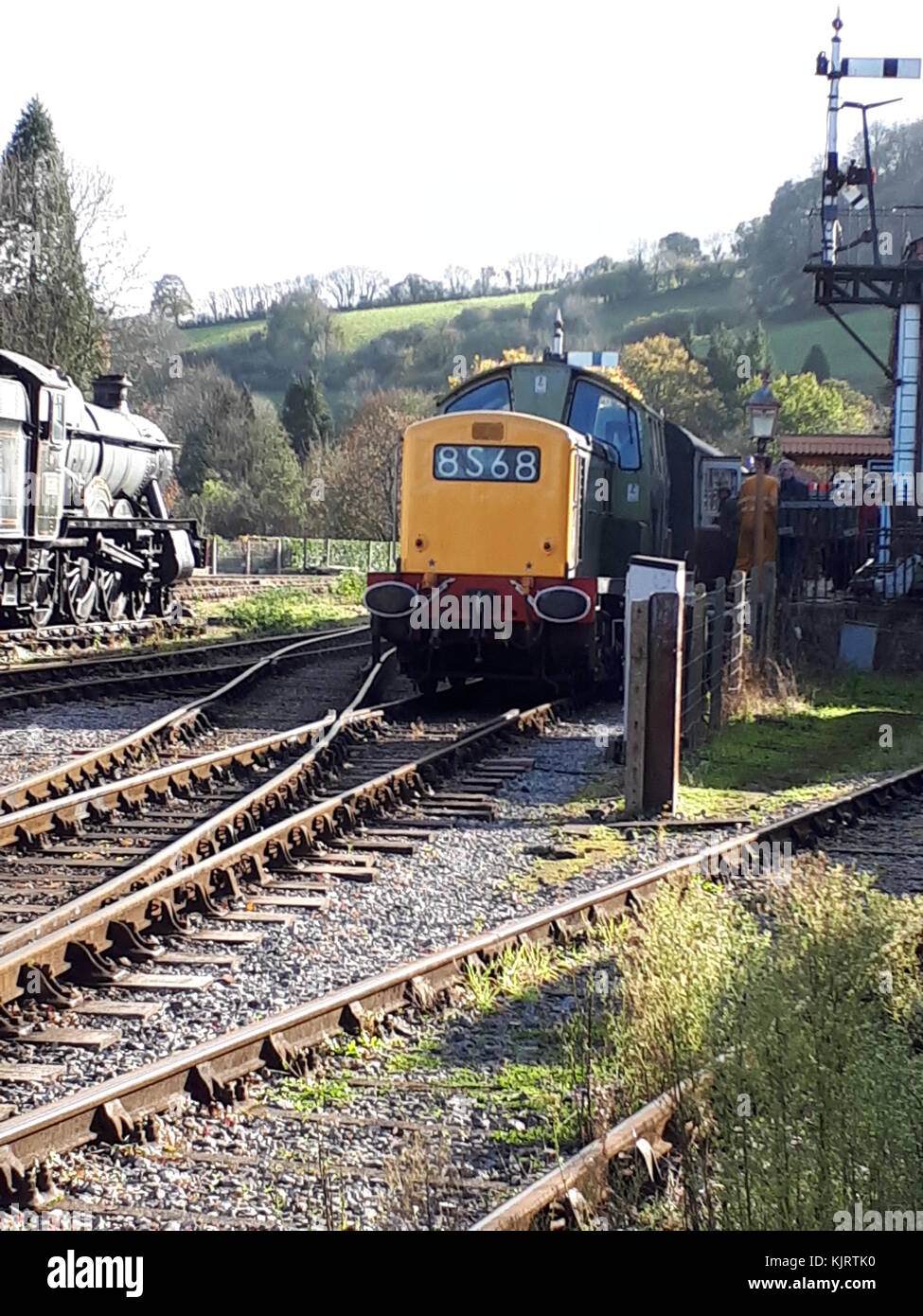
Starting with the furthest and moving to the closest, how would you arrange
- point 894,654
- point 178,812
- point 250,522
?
point 250,522
point 894,654
point 178,812

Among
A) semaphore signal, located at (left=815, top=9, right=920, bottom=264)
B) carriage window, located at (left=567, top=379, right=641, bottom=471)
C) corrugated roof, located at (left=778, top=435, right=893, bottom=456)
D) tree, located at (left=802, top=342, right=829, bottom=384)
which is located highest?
tree, located at (left=802, top=342, right=829, bottom=384)

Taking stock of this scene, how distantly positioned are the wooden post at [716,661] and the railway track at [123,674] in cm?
536

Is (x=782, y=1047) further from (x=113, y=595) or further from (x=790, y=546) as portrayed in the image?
(x=113, y=595)

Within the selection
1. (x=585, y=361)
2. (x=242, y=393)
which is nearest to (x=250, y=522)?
(x=242, y=393)

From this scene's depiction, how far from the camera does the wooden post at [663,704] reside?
381 inches

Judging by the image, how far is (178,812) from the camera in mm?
9164

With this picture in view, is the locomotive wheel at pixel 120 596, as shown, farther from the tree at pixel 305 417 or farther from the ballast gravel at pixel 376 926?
the tree at pixel 305 417

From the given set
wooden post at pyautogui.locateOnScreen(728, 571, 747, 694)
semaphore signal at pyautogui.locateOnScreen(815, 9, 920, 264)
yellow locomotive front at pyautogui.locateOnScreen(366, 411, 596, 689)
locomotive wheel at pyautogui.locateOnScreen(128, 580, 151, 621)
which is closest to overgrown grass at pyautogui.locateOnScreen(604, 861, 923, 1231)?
yellow locomotive front at pyautogui.locateOnScreen(366, 411, 596, 689)

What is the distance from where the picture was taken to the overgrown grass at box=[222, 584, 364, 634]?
83.8 ft

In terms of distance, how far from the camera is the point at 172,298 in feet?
269

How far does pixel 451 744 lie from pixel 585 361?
9.24 meters

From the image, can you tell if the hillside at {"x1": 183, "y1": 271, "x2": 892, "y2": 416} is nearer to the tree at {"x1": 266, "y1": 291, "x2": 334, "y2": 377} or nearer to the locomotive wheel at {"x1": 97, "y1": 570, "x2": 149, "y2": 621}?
the tree at {"x1": 266, "y1": 291, "x2": 334, "y2": 377}

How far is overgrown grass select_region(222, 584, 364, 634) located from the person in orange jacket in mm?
9802
